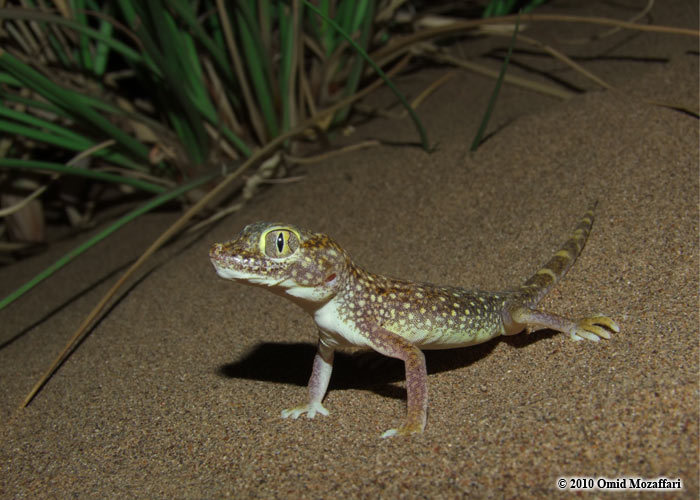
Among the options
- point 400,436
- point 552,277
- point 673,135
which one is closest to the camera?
point 400,436

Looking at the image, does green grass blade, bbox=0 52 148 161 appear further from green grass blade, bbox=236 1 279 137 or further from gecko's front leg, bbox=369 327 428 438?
gecko's front leg, bbox=369 327 428 438

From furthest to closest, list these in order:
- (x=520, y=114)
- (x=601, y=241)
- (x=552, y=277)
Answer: (x=520, y=114) → (x=601, y=241) → (x=552, y=277)

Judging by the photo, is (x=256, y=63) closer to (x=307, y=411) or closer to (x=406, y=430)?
(x=307, y=411)

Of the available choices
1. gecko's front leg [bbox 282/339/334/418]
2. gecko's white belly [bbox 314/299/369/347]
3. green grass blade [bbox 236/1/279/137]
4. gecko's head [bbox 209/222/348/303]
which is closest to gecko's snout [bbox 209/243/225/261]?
gecko's head [bbox 209/222/348/303]

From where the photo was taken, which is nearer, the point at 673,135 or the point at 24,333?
the point at 673,135

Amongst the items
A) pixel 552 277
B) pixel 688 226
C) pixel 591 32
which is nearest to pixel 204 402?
pixel 552 277

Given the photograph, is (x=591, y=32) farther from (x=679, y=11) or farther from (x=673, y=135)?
(x=673, y=135)

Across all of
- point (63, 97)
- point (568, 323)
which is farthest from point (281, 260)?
point (63, 97)

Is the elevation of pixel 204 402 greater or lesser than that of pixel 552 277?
Result: lesser
